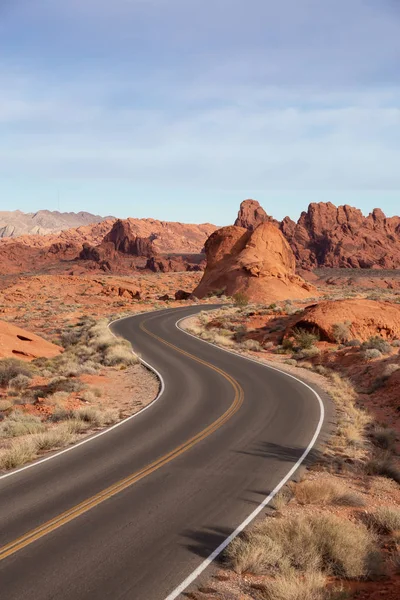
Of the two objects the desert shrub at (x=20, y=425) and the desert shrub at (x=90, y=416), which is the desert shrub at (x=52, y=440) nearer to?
the desert shrub at (x=20, y=425)

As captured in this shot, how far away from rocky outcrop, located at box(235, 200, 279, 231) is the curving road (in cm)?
13640

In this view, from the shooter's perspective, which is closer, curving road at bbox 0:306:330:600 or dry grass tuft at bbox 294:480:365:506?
curving road at bbox 0:306:330:600

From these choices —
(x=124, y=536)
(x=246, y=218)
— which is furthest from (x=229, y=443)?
(x=246, y=218)

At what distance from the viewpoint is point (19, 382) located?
24.8 metres

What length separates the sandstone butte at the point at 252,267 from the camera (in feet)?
218

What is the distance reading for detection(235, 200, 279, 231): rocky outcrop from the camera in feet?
508

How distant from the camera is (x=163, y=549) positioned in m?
8.86

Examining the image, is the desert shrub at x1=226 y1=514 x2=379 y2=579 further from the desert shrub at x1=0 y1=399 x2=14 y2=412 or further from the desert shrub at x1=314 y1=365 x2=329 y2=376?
the desert shrub at x1=314 y1=365 x2=329 y2=376

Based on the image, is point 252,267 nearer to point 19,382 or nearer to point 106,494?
point 19,382

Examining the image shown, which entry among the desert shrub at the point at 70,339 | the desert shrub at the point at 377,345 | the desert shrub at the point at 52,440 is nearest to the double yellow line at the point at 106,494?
the desert shrub at the point at 52,440

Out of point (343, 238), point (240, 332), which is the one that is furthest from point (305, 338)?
point (343, 238)

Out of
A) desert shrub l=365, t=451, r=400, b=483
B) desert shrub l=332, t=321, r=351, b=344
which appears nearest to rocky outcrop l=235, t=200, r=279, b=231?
desert shrub l=332, t=321, r=351, b=344

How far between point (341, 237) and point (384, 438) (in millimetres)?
127195

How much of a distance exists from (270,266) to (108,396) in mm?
49530
